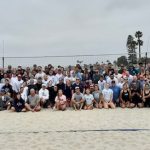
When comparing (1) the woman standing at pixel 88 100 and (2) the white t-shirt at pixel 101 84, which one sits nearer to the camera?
(1) the woman standing at pixel 88 100

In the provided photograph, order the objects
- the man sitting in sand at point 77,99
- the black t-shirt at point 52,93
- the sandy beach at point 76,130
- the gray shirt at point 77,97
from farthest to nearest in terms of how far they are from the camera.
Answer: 1. the black t-shirt at point 52,93
2. the gray shirt at point 77,97
3. the man sitting in sand at point 77,99
4. the sandy beach at point 76,130

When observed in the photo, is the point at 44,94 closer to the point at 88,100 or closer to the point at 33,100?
the point at 33,100

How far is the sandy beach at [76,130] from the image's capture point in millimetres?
7820

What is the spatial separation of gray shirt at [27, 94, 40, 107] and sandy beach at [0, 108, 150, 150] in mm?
1054

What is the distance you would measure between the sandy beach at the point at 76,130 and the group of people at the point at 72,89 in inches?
48.2

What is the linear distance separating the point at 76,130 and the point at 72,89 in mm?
5634

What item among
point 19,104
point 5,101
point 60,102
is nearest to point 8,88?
point 5,101

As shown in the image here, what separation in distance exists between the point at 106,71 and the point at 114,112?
9.16 ft

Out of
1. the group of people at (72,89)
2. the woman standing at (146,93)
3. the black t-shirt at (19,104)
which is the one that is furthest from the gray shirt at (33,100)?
the woman standing at (146,93)

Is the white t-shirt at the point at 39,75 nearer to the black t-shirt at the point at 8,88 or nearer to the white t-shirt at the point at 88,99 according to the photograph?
the black t-shirt at the point at 8,88

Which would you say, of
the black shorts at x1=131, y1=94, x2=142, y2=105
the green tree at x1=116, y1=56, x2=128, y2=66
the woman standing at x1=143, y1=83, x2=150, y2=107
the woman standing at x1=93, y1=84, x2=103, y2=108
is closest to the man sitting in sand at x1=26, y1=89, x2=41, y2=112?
the woman standing at x1=93, y1=84, x2=103, y2=108

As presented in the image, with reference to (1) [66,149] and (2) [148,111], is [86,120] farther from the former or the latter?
(1) [66,149]

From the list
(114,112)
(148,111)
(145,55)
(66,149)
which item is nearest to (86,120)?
(114,112)

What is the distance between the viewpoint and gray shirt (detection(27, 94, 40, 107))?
14359mm
